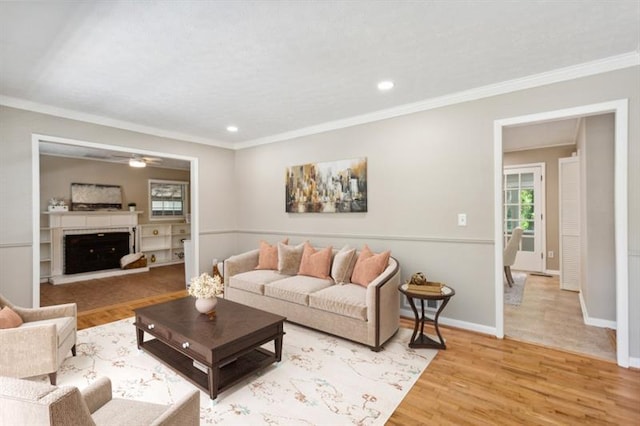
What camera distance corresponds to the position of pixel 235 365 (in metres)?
2.52

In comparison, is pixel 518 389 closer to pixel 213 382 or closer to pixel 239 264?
pixel 213 382

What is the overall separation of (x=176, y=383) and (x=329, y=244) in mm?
2661

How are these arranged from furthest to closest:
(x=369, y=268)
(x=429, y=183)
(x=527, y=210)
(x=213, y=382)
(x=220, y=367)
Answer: (x=527, y=210) < (x=429, y=183) < (x=369, y=268) < (x=220, y=367) < (x=213, y=382)

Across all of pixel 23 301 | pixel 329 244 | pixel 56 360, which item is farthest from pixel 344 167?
pixel 23 301

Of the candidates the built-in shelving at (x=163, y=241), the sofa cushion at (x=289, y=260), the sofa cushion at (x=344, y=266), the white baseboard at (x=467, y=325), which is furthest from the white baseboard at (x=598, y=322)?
the built-in shelving at (x=163, y=241)

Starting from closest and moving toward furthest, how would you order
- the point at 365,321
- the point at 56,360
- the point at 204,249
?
the point at 56,360, the point at 365,321, the point at 204,249

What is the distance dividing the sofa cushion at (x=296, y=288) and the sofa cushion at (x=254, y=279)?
13 centimetres

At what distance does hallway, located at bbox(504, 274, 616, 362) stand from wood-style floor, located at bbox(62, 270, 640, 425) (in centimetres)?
23

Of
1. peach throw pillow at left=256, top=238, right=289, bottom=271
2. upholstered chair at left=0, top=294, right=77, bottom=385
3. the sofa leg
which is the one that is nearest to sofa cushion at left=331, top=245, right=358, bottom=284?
peach throw pillow at left=256, top=238, right=289, bottom=271

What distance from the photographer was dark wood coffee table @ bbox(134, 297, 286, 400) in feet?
7.32

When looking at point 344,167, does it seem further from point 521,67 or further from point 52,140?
point 52,140

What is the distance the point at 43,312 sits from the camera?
9.09 feet

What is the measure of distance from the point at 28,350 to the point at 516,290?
243 inches

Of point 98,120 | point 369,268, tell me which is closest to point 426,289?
point 369,268
